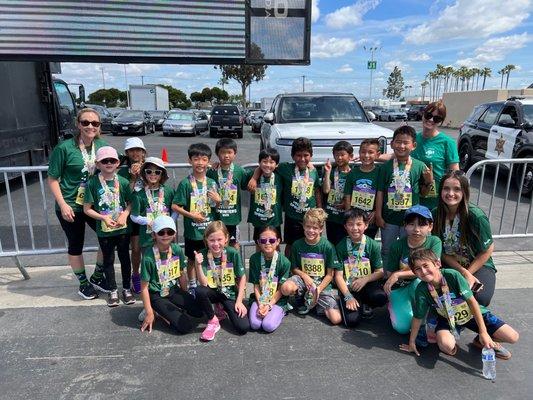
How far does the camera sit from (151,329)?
11.6 feet

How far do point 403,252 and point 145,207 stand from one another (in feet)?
7.75

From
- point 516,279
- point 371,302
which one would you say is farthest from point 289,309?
point 516,279

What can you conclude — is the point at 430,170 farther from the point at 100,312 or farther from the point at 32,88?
the point at 32,88

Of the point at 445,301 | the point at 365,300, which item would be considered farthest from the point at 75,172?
the point at 445,301

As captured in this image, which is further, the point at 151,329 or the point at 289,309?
the point at 289,309

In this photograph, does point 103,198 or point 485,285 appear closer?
point 485,285

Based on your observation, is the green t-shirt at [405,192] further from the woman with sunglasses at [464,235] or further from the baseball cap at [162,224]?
the baseball cap at [162,224]

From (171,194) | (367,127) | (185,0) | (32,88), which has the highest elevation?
(185,0)

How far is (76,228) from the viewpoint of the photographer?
12.9ft

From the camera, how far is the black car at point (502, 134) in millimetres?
8422

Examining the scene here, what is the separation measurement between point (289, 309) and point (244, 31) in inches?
106

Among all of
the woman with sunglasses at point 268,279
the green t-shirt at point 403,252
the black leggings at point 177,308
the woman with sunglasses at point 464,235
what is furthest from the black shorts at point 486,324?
the black leggings at point 177,308

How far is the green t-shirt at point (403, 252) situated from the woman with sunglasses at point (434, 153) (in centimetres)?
68

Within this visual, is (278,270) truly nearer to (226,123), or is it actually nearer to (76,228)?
(76,228)
